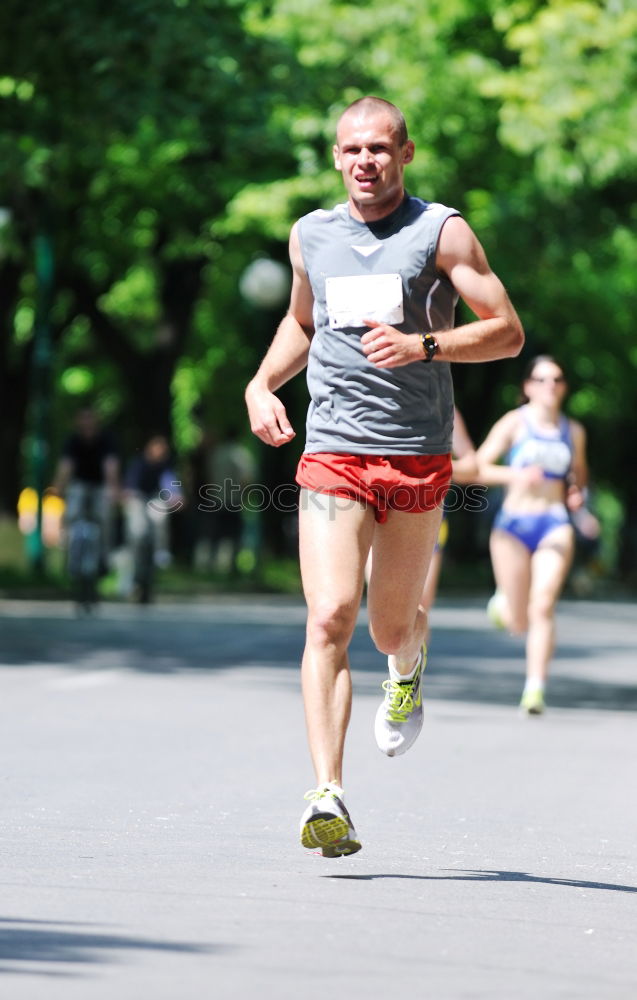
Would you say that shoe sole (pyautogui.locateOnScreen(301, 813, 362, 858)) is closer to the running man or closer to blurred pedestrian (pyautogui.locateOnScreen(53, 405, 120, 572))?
the running man

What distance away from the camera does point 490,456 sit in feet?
40.8

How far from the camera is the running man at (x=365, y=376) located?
21.7 feet

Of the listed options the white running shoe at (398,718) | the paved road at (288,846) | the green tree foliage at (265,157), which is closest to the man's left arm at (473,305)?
the white running shoe at (398,718)

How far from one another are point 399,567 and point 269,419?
651mm

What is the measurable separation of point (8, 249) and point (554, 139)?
249 inches

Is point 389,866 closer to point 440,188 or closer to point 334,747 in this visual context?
point 334,747

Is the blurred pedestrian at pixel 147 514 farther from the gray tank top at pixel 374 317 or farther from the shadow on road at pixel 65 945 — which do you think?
the shadow on road at pixel 65 945

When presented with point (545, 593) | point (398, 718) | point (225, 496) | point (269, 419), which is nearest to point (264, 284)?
point (225, 496)

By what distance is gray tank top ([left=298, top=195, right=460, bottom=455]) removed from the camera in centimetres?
665

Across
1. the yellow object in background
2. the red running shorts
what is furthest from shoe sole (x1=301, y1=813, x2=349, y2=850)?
the yellow object in background

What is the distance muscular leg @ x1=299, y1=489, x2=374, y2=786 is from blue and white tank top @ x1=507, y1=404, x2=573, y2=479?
19.5 feet

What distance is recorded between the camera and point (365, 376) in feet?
22.0

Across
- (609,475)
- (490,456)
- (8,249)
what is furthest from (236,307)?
(490,456)

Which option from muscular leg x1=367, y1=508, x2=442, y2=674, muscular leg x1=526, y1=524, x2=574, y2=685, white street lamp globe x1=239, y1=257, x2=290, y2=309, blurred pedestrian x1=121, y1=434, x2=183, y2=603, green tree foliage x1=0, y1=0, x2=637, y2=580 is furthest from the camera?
white street lamp globe x1=239, y1=257, x2=290, y2=309
